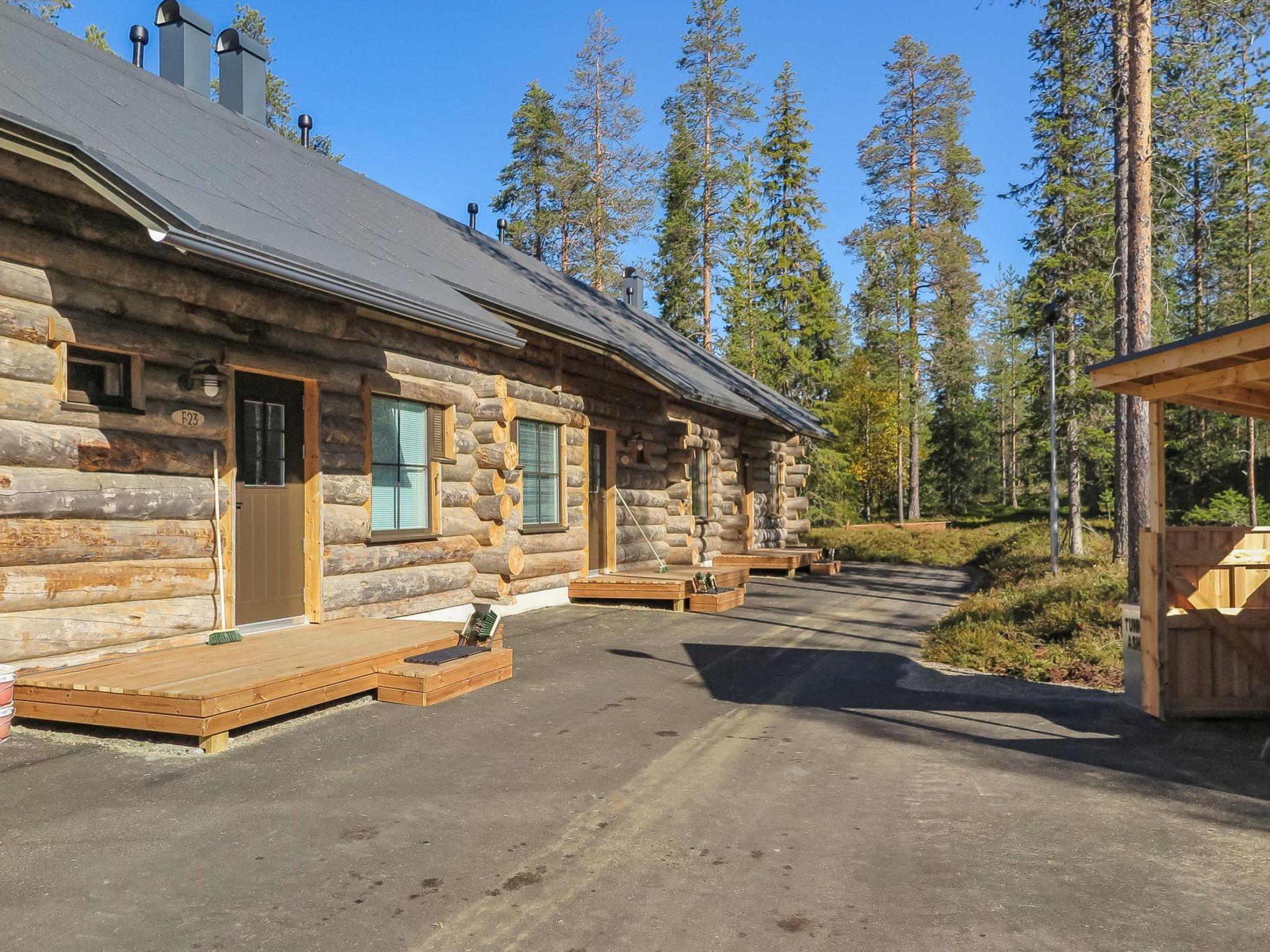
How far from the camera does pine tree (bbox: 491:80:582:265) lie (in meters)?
33.8

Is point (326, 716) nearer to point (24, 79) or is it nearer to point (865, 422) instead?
point (24, 79)

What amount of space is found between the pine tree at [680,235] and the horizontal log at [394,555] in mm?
25582

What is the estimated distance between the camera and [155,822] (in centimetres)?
433

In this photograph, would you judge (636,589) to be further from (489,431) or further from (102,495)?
(102,495)

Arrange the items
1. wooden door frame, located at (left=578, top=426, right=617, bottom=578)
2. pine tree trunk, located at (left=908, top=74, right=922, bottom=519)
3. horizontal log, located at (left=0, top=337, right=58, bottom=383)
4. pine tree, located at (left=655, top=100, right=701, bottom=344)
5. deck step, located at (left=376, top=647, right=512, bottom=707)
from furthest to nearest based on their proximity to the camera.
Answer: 1. pine tree trunk, located at (left=908, top=74, right=922, bottom=519)
2. pine tree, located at (left=655, top=100, right=701, bottom=344)
3. wooden door frame, located at (left=578, top=426, right=617, bottom=578)
4. deck step, located at (left=376, top=647, right=512, bottom=707)
5. horizontal log, located at (left=0, top=337, right=58, bottom=383)

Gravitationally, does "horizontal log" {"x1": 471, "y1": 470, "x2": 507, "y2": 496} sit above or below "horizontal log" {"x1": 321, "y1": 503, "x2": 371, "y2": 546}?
above

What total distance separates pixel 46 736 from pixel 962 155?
4189 centimetres

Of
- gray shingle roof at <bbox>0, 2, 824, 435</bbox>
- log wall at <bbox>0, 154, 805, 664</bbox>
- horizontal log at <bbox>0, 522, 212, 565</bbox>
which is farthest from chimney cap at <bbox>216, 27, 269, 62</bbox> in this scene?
horizontal log at <bbox>0, 522, 212, 565</bbox>

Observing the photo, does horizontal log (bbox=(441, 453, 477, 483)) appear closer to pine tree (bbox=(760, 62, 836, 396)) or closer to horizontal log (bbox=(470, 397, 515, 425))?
horizontal log (bbox=(470, 397, 515, 425))

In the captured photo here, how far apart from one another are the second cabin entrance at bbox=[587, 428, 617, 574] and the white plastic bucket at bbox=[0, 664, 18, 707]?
31.6 ft

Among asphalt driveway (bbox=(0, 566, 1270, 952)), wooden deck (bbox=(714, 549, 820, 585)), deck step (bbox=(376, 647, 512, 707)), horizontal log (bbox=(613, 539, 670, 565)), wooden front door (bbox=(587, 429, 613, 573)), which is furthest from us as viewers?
wooden deck (bbox=(714, 549, 820, 585))

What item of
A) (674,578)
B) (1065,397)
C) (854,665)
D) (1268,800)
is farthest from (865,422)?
(1268,800)

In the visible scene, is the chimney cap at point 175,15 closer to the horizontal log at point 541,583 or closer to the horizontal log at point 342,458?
the horizontal log at point 342,458

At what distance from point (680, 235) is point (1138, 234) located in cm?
2411
